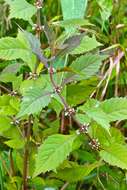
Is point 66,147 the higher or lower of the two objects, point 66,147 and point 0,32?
the lower

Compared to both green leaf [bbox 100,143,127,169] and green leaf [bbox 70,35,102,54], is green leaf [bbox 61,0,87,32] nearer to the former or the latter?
green leaf [bbox 70,35,102,54]

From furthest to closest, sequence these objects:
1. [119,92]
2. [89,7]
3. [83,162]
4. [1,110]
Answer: [89,7], [119,92], [83,162], [1,110]

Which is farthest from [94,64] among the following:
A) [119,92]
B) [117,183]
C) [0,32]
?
[0,32]

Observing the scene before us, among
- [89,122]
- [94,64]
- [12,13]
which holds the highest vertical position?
[12,13]

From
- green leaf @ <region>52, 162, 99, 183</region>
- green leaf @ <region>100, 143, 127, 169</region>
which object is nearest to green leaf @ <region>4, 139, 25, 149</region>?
green leaf @ <region>52, 162, 99, 183</region>

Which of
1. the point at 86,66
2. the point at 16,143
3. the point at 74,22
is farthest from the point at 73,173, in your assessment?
the point at 74,22

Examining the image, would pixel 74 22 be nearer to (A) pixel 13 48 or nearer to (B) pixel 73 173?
(A) pixel 13 48

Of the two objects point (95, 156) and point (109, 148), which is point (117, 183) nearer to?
point (95, 156)
